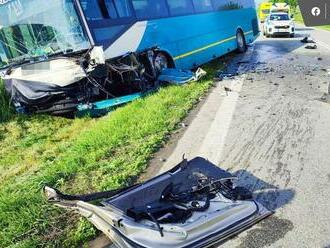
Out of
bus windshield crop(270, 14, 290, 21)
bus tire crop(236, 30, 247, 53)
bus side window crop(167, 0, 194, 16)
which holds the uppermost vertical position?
bus side window crop(167, 0, 194, 16)

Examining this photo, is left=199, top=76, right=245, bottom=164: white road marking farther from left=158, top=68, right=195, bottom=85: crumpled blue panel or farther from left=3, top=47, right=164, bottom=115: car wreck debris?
left=3, top=47, right=164, bottom=115: car wreck debris

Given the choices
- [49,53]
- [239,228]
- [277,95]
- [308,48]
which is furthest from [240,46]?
[239,228]

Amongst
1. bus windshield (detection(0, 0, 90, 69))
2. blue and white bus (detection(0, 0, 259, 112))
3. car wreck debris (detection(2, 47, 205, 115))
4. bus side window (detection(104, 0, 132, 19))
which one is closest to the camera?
bus windshield (detection(0, 0, 90, 69))

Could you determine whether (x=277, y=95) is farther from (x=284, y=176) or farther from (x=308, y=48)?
(x=308, y=48)

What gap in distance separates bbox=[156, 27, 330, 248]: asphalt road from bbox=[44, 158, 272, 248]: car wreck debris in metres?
0.32

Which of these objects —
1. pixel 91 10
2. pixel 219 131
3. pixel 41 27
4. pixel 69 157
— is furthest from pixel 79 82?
pixel 219 131

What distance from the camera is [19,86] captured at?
10.3 metres

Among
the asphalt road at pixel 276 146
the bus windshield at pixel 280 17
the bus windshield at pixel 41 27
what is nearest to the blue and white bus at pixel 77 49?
the bus windshield at pixel 41 27

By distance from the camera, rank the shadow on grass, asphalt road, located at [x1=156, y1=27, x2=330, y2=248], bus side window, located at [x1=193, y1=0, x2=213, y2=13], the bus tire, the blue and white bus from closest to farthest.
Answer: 1. asphalt road, located at [x1=156, y1=27, x2=330, y2=248]
2. the blue and white bus
3. the shadow on grass
4. bus side window, located at [x1=193, y1=0, x2=213, y2=13]
5. the bus tire

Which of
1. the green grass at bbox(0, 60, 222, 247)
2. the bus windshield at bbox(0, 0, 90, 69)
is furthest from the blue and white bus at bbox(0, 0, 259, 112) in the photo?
the green grass at bbox(0, 60, 222, 247)

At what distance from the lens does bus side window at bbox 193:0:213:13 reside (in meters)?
14.6

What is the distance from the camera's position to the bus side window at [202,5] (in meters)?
14.6

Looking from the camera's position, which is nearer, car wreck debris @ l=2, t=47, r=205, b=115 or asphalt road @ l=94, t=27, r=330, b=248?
asphalt road @ l=94, t=27, r=330, b=248

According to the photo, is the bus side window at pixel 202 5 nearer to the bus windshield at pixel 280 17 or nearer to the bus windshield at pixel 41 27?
the bus windshield at pixel 41 27
